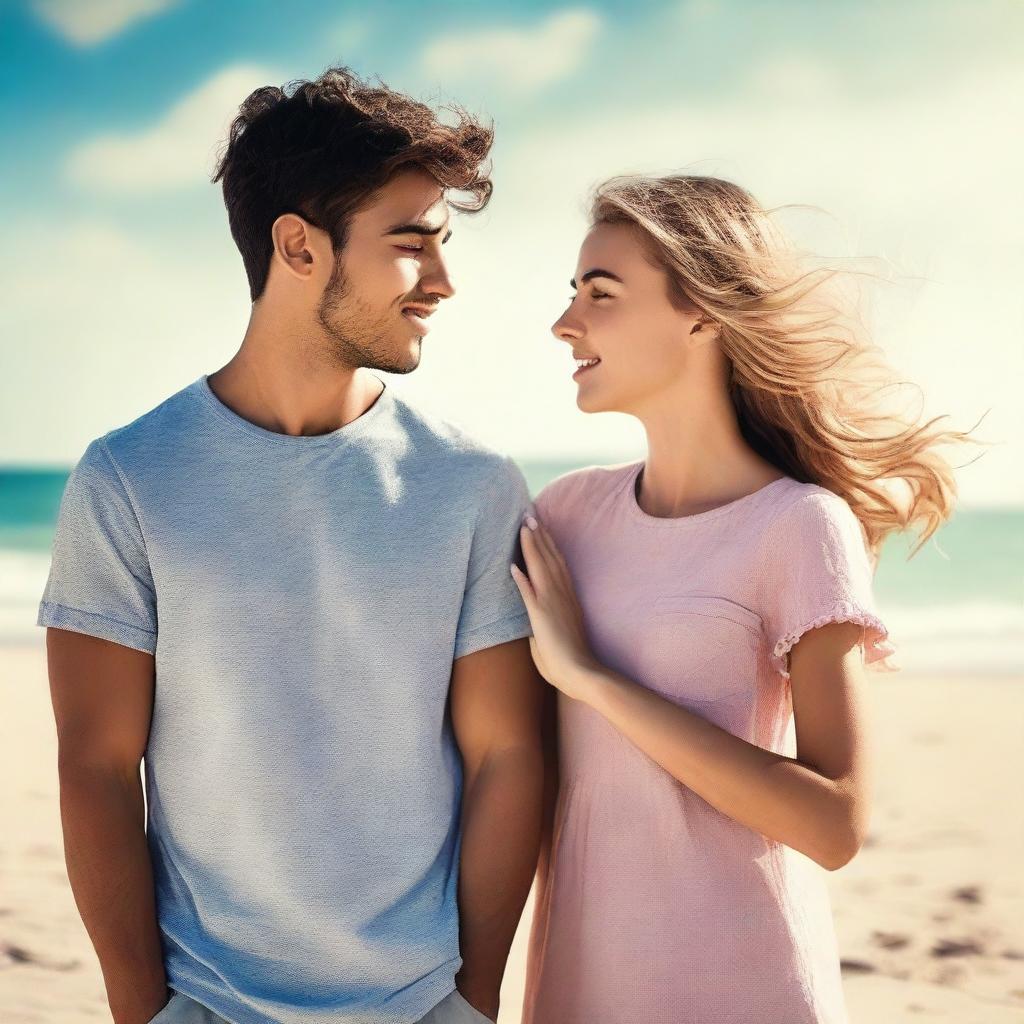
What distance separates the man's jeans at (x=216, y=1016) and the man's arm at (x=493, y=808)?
0.12 feet

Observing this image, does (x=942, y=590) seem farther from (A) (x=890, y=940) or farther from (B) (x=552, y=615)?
(B) (x=552, y=615)

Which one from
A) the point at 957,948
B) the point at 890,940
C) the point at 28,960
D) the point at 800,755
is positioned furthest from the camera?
the point at 890,940

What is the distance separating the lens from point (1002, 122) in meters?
23.5

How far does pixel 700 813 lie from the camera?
94.7 inches

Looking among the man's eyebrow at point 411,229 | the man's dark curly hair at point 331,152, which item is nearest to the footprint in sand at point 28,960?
the man's dark curly hair at point 331,152

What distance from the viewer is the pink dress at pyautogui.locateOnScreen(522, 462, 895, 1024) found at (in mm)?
2354

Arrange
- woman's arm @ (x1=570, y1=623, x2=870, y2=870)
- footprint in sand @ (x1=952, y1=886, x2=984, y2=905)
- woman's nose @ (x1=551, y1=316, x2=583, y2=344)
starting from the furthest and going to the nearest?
footprint in sand @ (x1=952, y1=886, x2=984, y2=905) → woman's nose @ (x1=551, y1=316, x2=583, y2=344) → woman's arm @ (x1=570, y1=623, x2=870, y2=870)

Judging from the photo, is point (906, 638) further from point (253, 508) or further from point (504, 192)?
point (504, 192)

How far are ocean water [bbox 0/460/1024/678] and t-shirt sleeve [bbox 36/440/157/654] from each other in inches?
324

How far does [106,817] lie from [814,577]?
53.4 inches

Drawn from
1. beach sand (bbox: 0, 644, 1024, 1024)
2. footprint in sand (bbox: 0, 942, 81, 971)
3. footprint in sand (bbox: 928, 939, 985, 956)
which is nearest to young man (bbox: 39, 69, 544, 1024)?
beach sand (bbox: 0, 644, 1024, 1024)

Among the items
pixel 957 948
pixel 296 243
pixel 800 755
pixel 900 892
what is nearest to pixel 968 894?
pixel 900 892

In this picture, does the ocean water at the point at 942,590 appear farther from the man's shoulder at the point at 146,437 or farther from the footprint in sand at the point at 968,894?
the man's shoulder at the point at 146,437

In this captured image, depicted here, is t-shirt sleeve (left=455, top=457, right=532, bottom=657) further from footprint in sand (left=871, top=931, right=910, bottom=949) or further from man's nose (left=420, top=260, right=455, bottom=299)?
footprint in sand (left=871, top=931, right=910, bottom=949)
